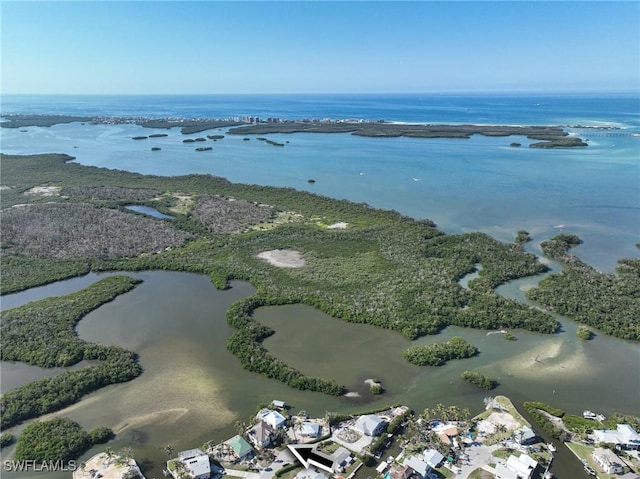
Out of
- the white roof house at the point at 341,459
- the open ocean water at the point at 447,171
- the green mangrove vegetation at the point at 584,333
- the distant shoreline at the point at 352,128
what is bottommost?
the white roof house at the point at 341,459

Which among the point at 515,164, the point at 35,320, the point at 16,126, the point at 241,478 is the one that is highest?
the point at 16,126

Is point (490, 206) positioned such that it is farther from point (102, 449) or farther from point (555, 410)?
point (102, 449)

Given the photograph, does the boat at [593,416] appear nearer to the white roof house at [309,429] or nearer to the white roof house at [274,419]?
the white roof house at [309,429]

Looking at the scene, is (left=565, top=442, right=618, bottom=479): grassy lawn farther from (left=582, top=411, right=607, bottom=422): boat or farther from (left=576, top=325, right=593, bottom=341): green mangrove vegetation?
(left=576, top=325, right=593, bottom=341): green mangrove vegetation

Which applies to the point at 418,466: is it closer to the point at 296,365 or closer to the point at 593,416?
the point at 296,365

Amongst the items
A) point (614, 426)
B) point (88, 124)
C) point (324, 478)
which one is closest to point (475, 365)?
point (614, 426)

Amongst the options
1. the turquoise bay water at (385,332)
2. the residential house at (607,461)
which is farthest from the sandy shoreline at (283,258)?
the residential house at (607,461)

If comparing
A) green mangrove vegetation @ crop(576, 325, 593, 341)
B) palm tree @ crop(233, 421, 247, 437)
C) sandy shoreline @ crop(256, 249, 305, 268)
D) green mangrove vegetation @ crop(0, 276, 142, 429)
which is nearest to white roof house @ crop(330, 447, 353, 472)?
palm tree @ crop(233, 421, 247, 437)
